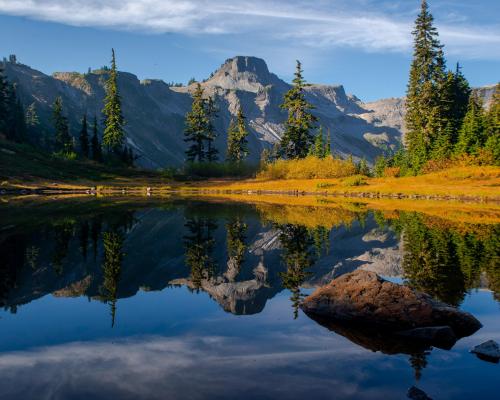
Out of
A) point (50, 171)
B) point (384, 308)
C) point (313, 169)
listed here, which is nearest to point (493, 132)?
point (313, 169)

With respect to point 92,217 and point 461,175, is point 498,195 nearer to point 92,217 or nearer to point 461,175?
point 461,175

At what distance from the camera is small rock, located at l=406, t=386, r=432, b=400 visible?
6770 millimetres

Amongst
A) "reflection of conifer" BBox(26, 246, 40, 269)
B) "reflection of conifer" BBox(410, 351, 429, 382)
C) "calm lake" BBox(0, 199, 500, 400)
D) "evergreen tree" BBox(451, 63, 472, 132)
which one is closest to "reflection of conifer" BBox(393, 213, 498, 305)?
"calm lake" BBox(0, 199, 500, 400)

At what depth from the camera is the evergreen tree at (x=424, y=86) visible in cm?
8188

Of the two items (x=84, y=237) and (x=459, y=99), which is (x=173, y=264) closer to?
(x=84, y=237)

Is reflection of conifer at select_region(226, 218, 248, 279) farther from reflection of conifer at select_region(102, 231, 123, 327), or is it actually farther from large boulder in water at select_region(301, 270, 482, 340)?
large boulder in water at select_region(301, 270, 482, 340)

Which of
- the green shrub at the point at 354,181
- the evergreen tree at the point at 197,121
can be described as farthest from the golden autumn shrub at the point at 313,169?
the evergreen tree at the point at 197,121

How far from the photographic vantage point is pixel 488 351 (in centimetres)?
853

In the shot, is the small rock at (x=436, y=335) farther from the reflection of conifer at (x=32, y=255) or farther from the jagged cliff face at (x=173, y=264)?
the reflection of conifer at (x=32, y=255)

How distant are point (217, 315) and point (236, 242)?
39.5 ft

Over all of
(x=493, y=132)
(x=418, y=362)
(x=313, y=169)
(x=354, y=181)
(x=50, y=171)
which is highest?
(x=493, y=132)

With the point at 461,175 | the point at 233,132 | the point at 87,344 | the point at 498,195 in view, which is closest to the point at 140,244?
the point at 87,344

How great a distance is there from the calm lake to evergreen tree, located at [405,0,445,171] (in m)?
61.8

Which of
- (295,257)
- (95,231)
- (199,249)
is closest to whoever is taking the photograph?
(295,257)
